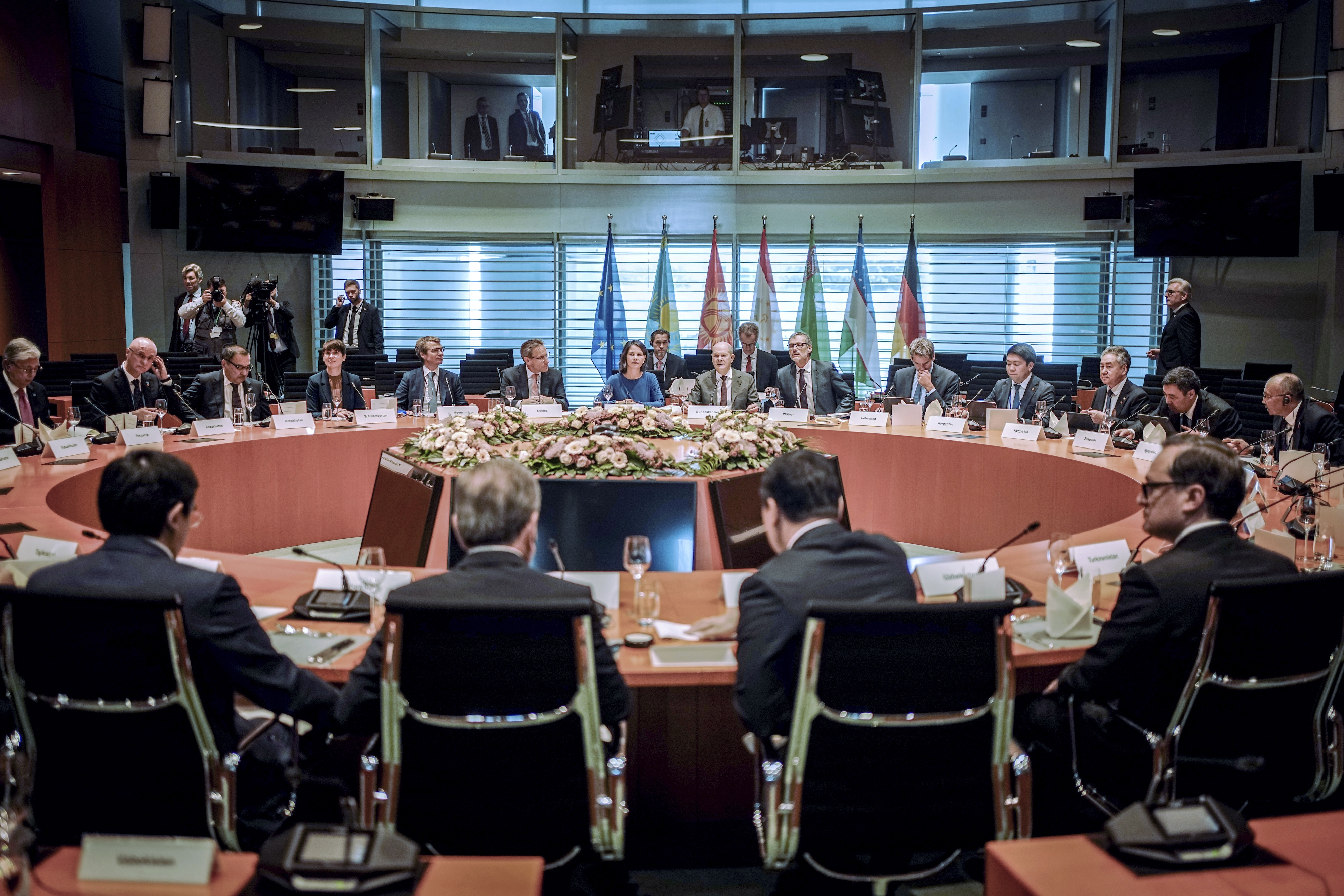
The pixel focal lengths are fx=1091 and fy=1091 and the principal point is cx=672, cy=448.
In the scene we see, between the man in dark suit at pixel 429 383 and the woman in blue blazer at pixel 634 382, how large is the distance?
3.54 ft

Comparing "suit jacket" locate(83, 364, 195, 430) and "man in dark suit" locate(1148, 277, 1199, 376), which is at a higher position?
"man in dark suit" locate(1148, 277, 1199, 376)

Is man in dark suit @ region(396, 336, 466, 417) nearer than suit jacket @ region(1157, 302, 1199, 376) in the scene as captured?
Yes

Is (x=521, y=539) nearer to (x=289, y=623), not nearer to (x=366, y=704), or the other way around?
(x=366, y=704)

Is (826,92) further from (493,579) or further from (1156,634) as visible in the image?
(493,579)

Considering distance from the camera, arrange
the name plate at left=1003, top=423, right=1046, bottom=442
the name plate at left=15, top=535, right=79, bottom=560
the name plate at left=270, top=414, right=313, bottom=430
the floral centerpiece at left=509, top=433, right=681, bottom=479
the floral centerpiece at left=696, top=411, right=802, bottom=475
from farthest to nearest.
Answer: the name plate at left=270, top=414, right=313, bottom=430
the name plate at left=1003, top=423, right=1046, bottom=442
the floral centerpiece at left=696, top=411, right=802, bottom=475
the floral centerpiece at left=509, top=433, right=681, bottom=479
the name plate at left=15, top=535, right=79, bottom=560

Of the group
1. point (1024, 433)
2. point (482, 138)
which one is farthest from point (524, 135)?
point (1024, 433)

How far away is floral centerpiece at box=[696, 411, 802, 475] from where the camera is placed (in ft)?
16.4

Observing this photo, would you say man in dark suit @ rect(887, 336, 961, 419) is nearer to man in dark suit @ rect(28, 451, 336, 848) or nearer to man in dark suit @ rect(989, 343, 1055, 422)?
man in dark suit @ rect(989, 343, 1055, 422)

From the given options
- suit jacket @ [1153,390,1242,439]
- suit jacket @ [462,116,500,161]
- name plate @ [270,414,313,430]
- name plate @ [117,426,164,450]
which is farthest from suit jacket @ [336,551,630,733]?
suit jacket @ [462,116,500,161]

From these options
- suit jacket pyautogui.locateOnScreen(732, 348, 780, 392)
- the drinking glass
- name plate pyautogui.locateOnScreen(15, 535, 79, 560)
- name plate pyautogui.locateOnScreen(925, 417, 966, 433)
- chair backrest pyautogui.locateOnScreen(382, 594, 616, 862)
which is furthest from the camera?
suit jacket pyautogui.locateOnScreen(732, 348, 780, 392)

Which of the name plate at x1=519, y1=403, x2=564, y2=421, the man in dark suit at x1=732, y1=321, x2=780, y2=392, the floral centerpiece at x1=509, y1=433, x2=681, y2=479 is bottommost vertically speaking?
the floral centerpiece at x1=509, y1=433, x2=681, y2=479

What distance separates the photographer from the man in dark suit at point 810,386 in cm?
769

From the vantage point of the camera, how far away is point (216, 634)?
2.16 m

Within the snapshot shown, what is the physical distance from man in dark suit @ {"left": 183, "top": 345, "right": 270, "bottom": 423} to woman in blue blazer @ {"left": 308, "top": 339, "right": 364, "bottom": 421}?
13.7 inches
